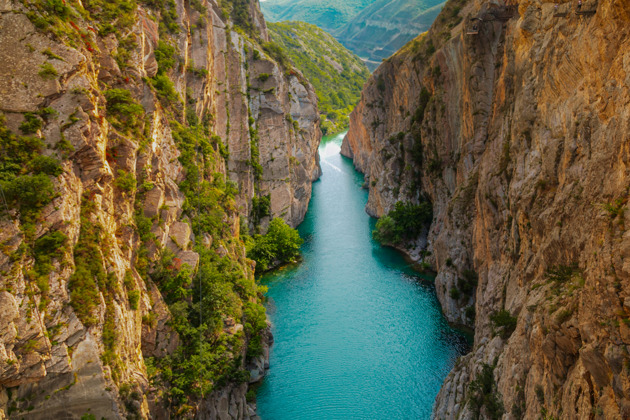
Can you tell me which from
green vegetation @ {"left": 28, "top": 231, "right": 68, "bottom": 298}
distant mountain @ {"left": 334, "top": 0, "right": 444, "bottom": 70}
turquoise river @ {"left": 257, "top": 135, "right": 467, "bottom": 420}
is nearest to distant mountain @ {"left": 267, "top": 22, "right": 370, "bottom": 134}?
distant mountain @ {"left": 334, "top": 0, "right": 444, "bottom": 70}

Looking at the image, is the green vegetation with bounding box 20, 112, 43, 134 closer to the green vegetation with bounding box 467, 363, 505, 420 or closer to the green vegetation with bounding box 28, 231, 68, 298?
the green vegetation with bounding box 28, 231, 68, 298

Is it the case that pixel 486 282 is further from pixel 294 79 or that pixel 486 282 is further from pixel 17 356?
pixel 294 79

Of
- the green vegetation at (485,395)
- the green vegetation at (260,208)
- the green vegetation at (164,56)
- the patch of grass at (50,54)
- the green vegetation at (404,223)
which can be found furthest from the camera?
the green vegetation at (260,208)

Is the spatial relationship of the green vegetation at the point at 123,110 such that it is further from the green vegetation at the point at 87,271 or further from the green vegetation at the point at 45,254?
the green vegetation at the point at 45,254

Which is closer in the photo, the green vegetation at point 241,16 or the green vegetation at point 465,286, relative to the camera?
the green vegetation at point 465,286

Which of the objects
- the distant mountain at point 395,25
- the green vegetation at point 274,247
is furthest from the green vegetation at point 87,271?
the distant mountain at point 395,25

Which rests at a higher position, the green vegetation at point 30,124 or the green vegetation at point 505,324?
the green vegetation at point 30,124
